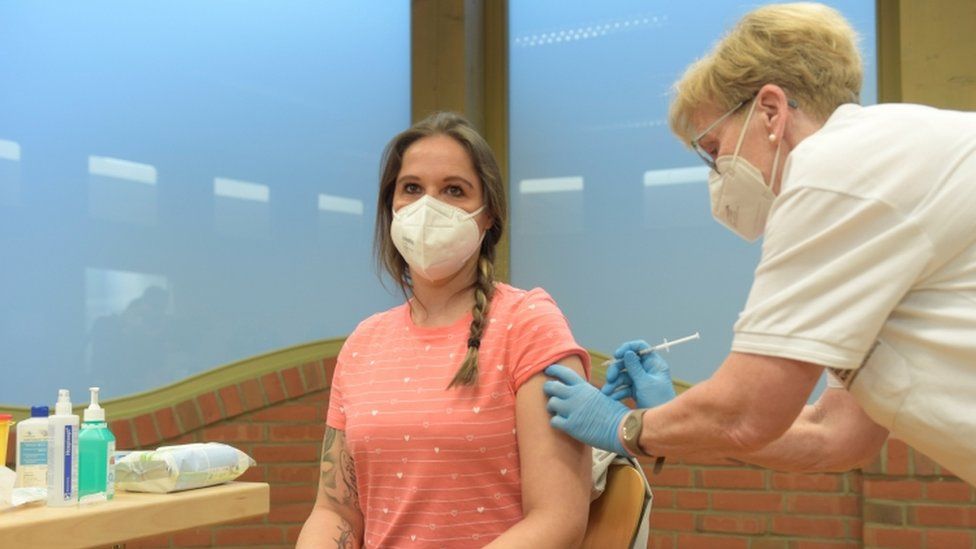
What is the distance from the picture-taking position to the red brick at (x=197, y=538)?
3.74 metres

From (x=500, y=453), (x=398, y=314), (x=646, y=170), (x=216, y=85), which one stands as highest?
(x=216, y=85)

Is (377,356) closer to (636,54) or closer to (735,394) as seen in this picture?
(735,394)

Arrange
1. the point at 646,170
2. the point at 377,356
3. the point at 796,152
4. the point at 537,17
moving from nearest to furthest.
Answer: the point at 796,152
the point at 377,356
the point at 646,170
the point at 537,17

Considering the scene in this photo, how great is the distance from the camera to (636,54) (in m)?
3.88

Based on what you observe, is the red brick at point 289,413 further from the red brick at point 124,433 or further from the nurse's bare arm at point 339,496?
the nurse's bare arm at point 339,496

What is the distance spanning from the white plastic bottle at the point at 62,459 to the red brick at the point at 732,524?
89.9 inches

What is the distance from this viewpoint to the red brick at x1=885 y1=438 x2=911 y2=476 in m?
3.17

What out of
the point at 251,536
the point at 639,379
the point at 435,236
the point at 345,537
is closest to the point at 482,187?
the point at 435,236

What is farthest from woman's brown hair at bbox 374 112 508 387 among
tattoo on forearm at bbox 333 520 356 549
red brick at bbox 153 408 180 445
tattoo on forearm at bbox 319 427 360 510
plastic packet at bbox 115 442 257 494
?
red brick at bbox 153 408 180 445

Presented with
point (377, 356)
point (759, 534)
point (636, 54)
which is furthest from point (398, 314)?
point (636, 54)

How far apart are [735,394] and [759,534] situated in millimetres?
2216

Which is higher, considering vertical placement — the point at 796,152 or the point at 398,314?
the point at 796,152

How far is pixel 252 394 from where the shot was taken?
12.5 ft

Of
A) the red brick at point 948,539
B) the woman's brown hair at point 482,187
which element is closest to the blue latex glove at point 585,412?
the woman's brown hair at point 482,187
